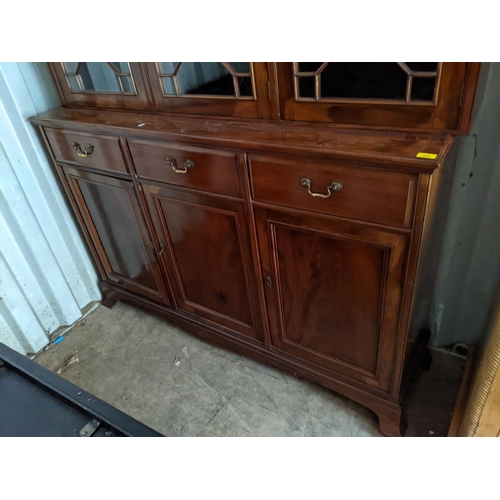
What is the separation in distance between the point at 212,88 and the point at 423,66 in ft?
2.03

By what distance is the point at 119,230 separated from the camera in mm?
1706

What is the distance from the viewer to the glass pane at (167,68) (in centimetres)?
127

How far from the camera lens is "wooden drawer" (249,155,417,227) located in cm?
93

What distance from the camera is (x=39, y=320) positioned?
6.11 feet

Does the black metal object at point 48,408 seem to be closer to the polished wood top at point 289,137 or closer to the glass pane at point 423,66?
the polished wood top at point 289,137

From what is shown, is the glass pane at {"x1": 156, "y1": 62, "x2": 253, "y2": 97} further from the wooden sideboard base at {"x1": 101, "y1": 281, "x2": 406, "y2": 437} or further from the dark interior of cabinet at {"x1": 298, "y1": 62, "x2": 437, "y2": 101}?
the wooden sideboard base at {"x1": 101, "y1": 281, "x2": 406, "y2": 437}

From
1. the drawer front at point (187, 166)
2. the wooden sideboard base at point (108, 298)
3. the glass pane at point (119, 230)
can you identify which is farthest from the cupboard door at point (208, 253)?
the wooden sideboard base at point (108, 298)

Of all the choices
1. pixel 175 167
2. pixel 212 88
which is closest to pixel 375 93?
pixel 212 88

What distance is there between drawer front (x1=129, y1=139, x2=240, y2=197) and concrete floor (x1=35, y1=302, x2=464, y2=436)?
0.83 meters

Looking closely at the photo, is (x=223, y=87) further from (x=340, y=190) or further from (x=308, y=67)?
(x=340, y=190)

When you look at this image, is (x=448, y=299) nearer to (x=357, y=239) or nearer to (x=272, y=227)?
Result: (x=357, y=239)

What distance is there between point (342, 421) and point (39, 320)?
1440 mm
